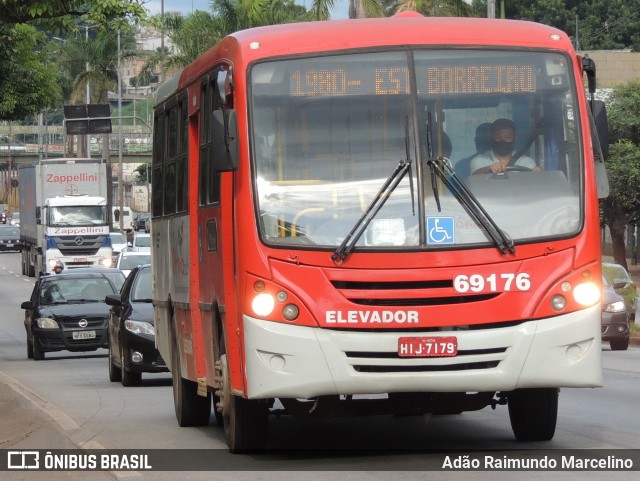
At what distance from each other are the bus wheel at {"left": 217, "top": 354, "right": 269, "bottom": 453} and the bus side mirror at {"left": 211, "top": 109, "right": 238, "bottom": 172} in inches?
58.6

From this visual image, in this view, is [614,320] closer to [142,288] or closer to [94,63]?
[142,288]

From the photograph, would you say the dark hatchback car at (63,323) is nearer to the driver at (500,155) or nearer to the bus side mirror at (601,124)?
the bus side mirror at (601,124)

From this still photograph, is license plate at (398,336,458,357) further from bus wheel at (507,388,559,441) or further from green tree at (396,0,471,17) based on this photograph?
green tree at (396,0,471,17)

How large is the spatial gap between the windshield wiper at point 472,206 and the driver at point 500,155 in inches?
7.3

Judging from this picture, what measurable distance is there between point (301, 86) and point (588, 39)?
84.2m

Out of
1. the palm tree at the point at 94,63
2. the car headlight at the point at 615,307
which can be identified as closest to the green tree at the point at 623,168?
the car headlight at the point at 615,307

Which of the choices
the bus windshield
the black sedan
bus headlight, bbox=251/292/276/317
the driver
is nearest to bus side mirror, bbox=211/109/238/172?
the bus windshield

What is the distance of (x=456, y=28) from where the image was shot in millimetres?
11297

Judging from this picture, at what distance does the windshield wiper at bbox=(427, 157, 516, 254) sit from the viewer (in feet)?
34.7

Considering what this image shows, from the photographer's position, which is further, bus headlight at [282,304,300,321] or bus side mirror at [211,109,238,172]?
bus side mirror at [211,109,238,172]

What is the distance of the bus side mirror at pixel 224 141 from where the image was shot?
428 inches

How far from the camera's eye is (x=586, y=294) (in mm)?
10664

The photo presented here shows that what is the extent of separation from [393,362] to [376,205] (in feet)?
3.57

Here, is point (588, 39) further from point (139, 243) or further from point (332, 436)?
point (332, 436)
